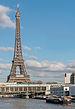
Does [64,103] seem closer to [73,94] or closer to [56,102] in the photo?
[56,102]

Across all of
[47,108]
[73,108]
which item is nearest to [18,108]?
[47,108]

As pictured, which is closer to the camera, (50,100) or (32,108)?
(32,108)

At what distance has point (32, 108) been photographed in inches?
4013

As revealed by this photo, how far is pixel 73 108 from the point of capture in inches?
3898

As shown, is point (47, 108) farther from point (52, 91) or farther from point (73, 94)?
point (52, 91)

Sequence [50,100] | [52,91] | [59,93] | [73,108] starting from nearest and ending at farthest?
[73,108], [50,100], [59,93], [52,91]

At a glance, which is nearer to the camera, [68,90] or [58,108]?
[58,108]

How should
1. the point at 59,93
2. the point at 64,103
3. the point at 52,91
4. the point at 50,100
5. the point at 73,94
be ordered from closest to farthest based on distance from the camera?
1. the point at 64,103
2. the point at 50,100
3. the point at 73,94
4. the point at 59,93
5. the point at 52,91

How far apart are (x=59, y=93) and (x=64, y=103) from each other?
181 ft

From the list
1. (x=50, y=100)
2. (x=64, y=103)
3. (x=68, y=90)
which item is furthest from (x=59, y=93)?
(x=64, y=103)

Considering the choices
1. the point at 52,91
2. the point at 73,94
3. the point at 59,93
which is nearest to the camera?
the point at 73,94

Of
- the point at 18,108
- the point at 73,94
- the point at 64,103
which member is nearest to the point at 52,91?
the point at 73,94

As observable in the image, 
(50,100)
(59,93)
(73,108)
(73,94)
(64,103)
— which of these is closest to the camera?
(73,108)

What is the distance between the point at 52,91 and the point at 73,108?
94887mm
